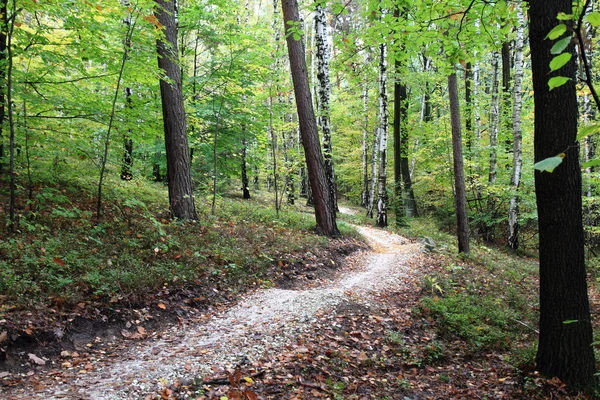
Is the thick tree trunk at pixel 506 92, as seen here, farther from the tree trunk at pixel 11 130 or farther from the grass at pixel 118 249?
the tree trunk at pixel 11 130

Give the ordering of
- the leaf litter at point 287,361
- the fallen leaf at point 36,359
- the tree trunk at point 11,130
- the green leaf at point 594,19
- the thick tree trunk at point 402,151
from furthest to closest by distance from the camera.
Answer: the thick tree trunk at point 402,151 → the tree trunk at point 11,130 → the fallen leaf at point 36,359 → the leaf litter at point 287,361 → the green leaf at point 594,19

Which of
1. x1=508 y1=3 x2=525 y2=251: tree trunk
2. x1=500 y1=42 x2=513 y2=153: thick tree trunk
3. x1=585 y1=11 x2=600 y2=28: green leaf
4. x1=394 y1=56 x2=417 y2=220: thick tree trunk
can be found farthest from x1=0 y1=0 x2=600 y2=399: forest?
x1=394 y1=56 x2=417 y2=220: thick tree trunk

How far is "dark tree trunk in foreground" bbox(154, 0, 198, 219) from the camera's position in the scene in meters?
9.15

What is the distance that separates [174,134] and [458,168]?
27.7 feet

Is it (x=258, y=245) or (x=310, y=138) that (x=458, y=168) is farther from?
(x=258, y=245)

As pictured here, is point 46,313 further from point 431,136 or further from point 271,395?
point 431,136

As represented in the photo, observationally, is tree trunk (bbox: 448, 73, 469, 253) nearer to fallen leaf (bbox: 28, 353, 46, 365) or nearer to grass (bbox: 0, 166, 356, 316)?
grass (bbox: 0, 166, 356, 316)

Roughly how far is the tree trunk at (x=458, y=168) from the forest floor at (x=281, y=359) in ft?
18.1

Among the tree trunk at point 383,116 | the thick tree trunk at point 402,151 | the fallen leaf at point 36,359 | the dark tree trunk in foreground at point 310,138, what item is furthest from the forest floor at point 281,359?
the thick tree trunk at point 402,151

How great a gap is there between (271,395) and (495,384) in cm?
281

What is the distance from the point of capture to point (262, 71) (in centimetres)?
1239

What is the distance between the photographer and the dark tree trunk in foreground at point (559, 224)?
3750mm

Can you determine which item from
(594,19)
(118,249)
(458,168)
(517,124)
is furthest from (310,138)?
(594,19)

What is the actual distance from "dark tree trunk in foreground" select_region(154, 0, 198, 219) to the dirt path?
3.54m
